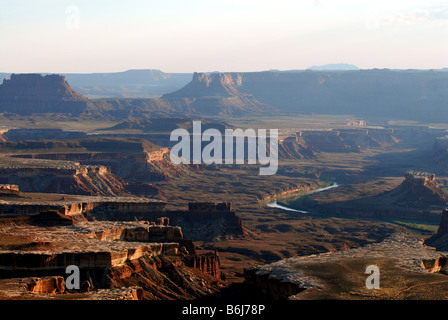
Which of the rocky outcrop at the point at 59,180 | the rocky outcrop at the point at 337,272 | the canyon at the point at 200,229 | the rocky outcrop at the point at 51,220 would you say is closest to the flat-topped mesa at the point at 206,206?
the canyon at the point at 200,229

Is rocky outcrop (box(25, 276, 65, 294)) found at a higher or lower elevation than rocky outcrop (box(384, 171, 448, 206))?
higher

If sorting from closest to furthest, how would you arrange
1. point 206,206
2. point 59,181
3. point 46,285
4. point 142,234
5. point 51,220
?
point 46,285, point 142,234, point 51,220, point 206,206, point 59,181

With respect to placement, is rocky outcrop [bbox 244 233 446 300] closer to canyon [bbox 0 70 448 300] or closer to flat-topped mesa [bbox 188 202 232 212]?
canyon [bbox 0 70 448 300]

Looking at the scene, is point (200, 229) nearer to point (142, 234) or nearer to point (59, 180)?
point (142, 234)

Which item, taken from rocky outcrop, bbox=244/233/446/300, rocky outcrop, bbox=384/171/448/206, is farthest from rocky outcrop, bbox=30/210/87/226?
rocky outcrop, bbox=384/171/448/206

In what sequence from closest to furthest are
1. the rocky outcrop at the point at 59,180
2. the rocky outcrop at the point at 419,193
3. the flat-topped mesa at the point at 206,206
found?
the flat-topped mesa at the point at 206,206
the rocky outcrop at the point at 59,180
the rocky outcrop at the point at 419,193

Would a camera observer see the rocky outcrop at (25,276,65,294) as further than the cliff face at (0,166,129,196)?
No

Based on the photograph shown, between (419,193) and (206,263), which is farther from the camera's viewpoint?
(419,193)

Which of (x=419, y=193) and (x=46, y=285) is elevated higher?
(x=46, y=285)

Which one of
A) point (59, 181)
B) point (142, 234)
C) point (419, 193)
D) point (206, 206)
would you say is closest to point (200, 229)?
point (206, 206)

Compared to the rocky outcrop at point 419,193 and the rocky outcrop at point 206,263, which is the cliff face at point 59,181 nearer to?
the rocky outcrop at point 419,193

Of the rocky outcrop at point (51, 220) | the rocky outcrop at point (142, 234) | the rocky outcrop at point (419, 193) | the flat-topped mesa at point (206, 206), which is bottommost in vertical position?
the rocky outcrop at point (419, 193)

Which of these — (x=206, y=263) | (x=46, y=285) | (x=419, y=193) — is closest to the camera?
(x=46, y=285)
